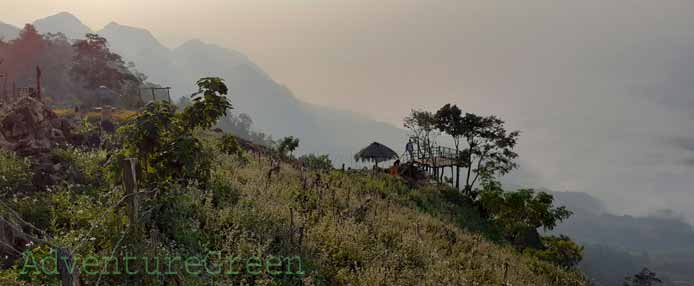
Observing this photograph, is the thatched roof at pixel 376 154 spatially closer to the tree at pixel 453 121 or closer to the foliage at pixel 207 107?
the tree at pixel 453 121

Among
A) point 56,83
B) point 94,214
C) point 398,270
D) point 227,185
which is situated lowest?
point 398,270

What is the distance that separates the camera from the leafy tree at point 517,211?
23.1m

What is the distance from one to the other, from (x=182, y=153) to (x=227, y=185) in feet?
6.43

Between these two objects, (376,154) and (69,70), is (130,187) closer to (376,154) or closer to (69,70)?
(376,154)

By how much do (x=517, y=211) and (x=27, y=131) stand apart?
2333 cm

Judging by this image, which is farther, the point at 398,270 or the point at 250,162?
the point at 250,162

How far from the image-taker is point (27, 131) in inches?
338

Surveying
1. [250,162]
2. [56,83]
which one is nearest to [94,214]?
[250,162]

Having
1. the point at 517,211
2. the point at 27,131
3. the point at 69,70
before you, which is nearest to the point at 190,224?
the point at 27,131

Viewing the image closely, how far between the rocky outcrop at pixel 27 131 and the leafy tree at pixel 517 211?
877 inches

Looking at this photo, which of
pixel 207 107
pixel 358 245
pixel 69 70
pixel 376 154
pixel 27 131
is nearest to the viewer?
pixel 358 245

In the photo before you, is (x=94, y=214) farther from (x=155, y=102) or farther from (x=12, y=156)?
(x=12, y=156)

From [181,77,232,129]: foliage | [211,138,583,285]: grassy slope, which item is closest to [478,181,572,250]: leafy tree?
[211,138,583,285]: grassy slope

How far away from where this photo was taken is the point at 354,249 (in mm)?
6219
